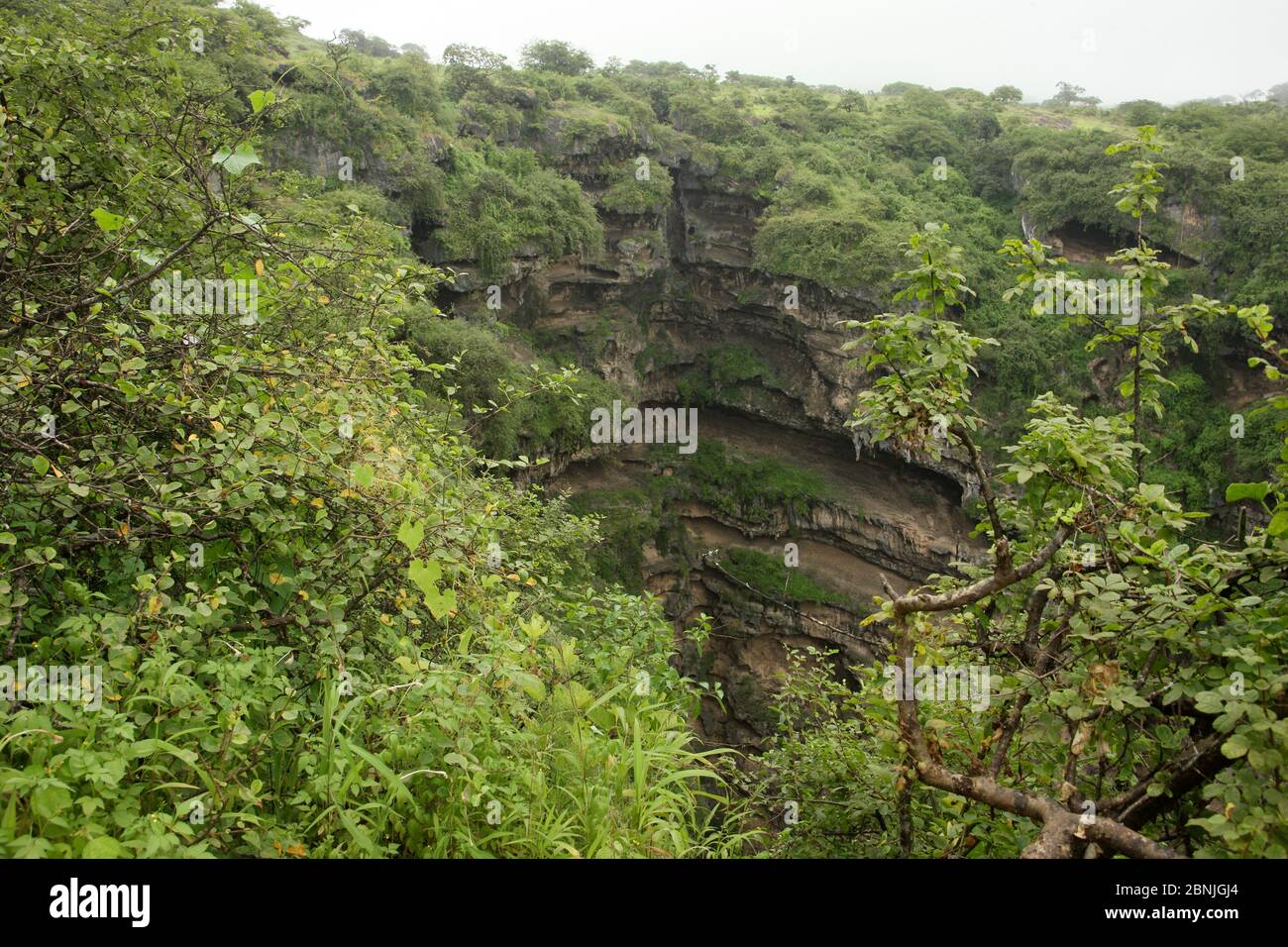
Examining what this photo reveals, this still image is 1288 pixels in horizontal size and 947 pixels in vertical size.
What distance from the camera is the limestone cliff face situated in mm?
26703

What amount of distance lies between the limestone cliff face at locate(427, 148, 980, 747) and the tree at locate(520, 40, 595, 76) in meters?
12.1

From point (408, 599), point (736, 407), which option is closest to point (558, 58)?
point (736, 407)

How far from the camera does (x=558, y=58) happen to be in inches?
1580

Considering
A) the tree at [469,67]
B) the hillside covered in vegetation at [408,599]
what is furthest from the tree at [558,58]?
the hillside covered in vegetation at [408,599]

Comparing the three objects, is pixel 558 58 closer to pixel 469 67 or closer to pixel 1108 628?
pixel 469 67

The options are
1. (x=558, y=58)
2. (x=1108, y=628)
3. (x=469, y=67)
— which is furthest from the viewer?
(x=558, y=58)

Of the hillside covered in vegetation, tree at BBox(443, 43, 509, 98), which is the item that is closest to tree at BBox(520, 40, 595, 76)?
tree at BBox(443, 43, 509, 98)

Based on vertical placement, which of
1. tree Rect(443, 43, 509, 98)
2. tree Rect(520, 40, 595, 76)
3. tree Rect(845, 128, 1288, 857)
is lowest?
tree Rect(845, 128, 1288, 857)

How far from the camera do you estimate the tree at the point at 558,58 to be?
3991cm

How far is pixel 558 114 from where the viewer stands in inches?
1218

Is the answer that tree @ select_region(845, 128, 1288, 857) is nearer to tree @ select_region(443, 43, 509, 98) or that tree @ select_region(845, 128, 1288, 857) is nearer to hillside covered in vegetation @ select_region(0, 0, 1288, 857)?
hillside covered in vegetation @ select_region(0, 0, 1288, 857)

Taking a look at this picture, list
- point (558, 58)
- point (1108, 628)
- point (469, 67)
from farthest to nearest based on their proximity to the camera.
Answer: point (558, 58) → point (469, 67) → point (1108, 628)

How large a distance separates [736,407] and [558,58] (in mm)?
22638

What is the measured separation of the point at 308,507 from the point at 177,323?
136 centimetres
